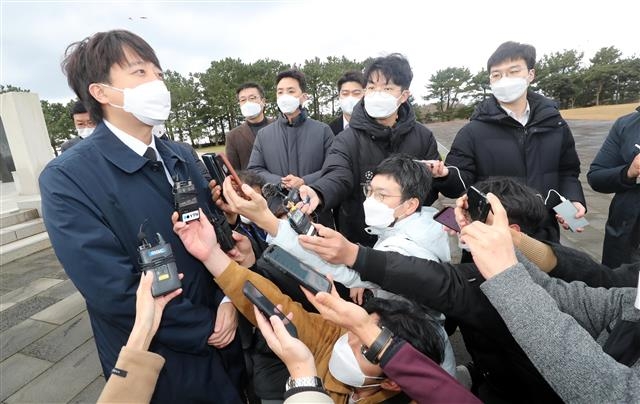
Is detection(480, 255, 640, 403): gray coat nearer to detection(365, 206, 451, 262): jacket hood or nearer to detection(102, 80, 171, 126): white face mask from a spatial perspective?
detection(365, 206, 451, 262): jacket hood

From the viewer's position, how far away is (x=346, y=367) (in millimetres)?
1465

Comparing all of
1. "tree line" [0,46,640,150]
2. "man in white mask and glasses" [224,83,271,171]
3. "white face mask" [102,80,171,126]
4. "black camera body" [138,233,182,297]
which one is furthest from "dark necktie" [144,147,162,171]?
"tree line" [0,46,640,150]

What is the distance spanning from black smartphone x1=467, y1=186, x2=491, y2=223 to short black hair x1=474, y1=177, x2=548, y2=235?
304 millimetres

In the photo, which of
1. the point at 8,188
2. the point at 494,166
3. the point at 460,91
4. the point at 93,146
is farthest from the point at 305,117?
the point at 460,91

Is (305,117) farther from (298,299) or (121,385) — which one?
(121,385)

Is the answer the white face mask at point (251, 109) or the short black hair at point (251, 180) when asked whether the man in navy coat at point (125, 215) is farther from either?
the white face mask at point (251, 109)

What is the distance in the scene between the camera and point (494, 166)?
272 centimetres

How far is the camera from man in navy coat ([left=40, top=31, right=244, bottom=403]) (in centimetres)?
134

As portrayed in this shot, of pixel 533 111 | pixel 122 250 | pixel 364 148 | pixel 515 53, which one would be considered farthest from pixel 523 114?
pixel 122 250

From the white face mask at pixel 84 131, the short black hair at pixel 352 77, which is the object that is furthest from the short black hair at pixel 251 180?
the white face mask at pixel 84 131

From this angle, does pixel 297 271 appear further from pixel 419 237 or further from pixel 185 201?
pixel 419 237

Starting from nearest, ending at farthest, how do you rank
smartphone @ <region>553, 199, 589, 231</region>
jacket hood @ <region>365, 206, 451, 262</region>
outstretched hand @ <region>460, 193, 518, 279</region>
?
1. outstretched hand @ <region>460, 193, 518, 279</region>
2. jacket hood @ <region>365, 206, 451, 262</region>
3. smartphone @ <region>553, 199, 589, 231</region>

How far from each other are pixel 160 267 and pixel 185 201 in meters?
0.32

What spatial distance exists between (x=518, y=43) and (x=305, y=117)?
217cm
